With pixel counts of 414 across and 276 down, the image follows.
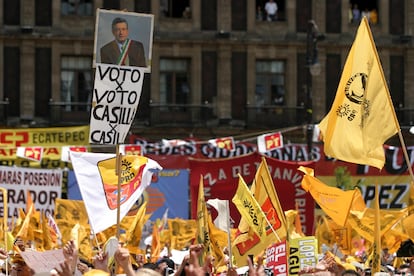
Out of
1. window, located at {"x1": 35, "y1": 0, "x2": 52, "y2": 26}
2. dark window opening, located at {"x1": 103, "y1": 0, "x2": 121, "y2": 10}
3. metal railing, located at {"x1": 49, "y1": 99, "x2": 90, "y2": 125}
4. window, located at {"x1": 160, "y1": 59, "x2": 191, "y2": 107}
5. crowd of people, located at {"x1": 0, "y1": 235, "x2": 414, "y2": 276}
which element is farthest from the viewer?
window, located at {"x1": 160, "y1": 59, "x2": 191, "y2": 107}

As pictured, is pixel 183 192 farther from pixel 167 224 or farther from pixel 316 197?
pixel 316 197

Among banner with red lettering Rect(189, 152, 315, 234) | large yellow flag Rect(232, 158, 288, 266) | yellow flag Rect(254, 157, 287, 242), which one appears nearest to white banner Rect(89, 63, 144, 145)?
large yellow flag Rect(232, 158, 288, 266)

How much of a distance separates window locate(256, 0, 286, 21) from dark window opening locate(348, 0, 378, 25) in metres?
2.12

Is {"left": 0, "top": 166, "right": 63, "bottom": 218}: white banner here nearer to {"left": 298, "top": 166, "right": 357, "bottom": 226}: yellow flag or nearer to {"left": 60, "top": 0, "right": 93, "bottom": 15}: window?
{"left": 298, "top": 166, "right": 357, "bottom": 226}: yellow flag

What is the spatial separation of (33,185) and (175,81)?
14695 millimetres

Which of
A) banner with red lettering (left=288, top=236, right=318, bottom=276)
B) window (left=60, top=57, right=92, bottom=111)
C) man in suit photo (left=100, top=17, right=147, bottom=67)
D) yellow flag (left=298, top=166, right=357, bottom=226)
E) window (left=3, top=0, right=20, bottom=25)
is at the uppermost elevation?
window (left=3, top=0, right=20, bottom=25)

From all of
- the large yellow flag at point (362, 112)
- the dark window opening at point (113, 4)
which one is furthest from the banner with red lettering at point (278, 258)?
the dark window opening at point (113, 4)

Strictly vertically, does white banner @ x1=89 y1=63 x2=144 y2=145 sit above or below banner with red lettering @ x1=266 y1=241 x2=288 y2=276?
above

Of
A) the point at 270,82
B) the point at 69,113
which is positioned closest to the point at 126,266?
the point at 69,113

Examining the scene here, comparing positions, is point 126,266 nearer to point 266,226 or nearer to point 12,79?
point 266,226

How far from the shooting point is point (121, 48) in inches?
570

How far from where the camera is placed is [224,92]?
40.2m

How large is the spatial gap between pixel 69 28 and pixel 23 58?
163 cm

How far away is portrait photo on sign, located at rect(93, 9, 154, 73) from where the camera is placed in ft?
47.4
